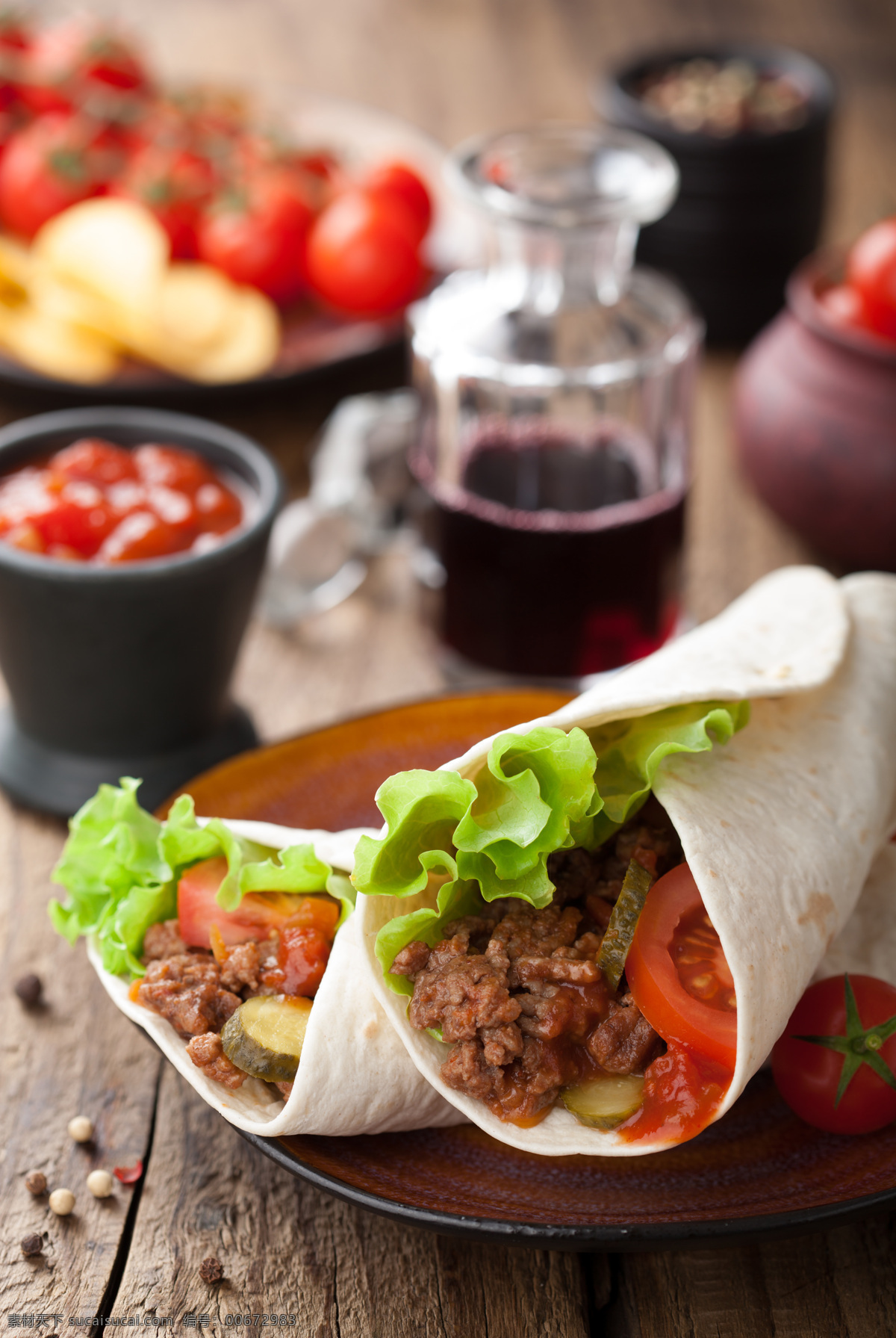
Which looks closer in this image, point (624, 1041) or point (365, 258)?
point (624, 1041)

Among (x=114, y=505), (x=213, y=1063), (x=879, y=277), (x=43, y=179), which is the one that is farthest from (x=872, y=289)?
(x=43, y=179)

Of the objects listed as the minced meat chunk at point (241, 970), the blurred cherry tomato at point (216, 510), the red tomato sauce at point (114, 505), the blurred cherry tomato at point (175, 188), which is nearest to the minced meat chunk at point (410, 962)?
the minced meat chunk at point (241, 970)

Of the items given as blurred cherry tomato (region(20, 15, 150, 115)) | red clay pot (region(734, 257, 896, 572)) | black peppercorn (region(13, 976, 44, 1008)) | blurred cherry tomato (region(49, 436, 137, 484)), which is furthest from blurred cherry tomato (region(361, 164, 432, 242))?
black peppercorn (region(13, 976, 44, 1008))

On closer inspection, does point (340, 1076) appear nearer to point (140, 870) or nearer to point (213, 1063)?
point (213, 1063)

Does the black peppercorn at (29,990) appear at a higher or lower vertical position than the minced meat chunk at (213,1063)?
lower

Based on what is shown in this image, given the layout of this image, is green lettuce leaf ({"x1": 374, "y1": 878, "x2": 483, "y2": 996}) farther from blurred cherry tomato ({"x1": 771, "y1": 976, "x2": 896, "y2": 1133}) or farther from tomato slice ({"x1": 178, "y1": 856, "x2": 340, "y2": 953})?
blurred cherry tomato ({"x1": 771, "y1": 976, "x2": 896, "y2": 1133})

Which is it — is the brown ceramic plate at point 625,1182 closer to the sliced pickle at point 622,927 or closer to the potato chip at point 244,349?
the sliced pickle at point 622,927
